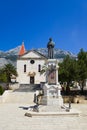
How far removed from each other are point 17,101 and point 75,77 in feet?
31.8

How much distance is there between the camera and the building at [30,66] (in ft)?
165

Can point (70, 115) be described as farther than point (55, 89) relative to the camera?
No

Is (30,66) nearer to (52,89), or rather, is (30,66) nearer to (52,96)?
(52,89)

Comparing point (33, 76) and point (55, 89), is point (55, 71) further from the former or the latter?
point (33, 76)

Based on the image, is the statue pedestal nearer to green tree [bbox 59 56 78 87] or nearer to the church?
green tree [bbox 59 56 78 87]

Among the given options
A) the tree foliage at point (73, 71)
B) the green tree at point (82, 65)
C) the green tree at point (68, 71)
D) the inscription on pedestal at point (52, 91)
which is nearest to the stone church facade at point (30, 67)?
the green tree at point (82, 65)

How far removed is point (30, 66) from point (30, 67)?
0.69ft

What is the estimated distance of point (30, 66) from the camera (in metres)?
50.5

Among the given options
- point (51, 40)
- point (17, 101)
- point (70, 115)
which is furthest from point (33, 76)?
point (70, 115)

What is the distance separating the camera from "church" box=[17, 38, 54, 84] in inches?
1976

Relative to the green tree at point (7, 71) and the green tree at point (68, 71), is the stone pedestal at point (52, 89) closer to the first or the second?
the green tree at point (68, 71)

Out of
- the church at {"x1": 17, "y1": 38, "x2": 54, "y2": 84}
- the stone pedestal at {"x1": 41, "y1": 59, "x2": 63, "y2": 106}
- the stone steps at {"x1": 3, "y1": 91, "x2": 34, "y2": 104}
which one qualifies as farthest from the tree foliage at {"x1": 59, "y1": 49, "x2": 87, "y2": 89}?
the stone pedestal at {"x1": 41, "y1": 59, "x2": 63, "y2": 106}

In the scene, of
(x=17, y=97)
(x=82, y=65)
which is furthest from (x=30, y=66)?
(x=17, y=97)

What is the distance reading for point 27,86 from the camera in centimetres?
4419
